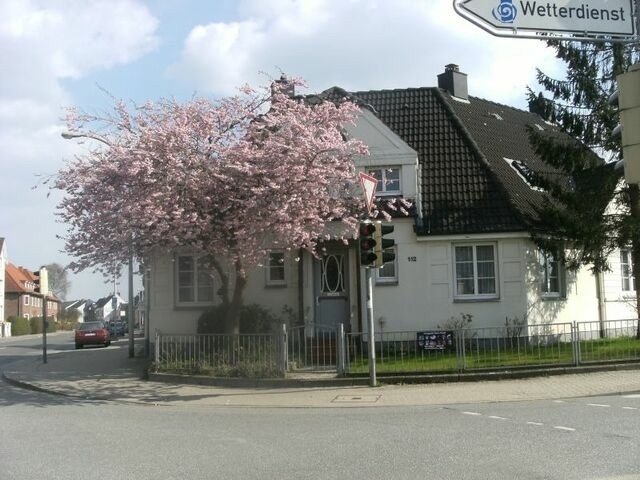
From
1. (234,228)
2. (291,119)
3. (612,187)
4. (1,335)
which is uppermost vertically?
(291,119)

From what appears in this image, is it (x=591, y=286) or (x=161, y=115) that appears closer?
(x=161, y=115)

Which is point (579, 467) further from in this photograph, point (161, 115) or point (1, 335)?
point (1, 335)

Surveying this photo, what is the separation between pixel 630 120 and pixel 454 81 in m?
22.4

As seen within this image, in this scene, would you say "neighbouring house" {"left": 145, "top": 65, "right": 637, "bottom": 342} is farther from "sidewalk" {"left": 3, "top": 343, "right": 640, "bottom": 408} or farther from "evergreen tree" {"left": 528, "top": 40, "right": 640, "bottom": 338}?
"sidewalk" {"left": 3, "top": 343, "right": 640, "bottom": 408}

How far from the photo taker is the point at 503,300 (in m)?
18.9

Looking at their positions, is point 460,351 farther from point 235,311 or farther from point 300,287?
point 300,287

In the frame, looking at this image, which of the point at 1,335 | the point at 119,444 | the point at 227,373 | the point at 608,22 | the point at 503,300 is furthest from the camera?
the point at 1,335

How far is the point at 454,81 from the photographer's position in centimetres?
2528

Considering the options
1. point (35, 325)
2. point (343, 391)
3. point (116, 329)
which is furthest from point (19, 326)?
point (343, 391)

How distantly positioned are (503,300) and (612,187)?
446cm

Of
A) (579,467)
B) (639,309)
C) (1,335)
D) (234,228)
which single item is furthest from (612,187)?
(1,335)

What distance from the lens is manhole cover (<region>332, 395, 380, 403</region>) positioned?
1259 cm

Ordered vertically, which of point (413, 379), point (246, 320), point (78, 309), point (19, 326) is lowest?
point (19, 326)

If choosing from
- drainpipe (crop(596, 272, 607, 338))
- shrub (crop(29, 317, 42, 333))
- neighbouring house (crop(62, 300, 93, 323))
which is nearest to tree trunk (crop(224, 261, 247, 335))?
drainpipe (crop(596, 272, 607, 338))
